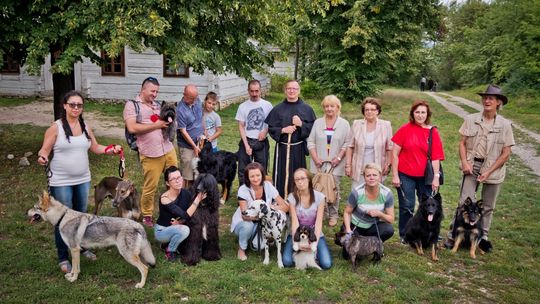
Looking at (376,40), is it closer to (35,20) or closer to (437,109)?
(437,109)

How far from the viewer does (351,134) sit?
6.05m

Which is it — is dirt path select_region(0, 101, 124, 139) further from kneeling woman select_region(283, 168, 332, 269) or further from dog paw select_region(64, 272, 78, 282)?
kneeling woman select_region(283, 168, 332, 269)

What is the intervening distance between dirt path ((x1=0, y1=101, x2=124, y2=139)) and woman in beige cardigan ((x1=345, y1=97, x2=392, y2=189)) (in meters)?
8.03

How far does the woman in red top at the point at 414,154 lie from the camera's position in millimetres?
5535

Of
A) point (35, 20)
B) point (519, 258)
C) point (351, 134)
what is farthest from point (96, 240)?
point (519, 258)

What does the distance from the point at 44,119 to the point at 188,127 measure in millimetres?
9406

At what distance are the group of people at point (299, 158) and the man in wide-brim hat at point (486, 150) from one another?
1 centimetres

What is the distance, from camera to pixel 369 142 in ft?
19.2

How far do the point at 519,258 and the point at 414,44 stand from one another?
18.1 meters

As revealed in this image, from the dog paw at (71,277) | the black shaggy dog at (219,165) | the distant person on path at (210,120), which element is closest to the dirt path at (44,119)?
the distant person on path at (210,120)

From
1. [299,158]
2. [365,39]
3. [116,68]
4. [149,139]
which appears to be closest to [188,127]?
[149,139]

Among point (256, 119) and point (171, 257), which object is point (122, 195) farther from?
point (256, 119)

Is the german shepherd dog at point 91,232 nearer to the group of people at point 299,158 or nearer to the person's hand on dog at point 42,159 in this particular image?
the group of people at point 299,158

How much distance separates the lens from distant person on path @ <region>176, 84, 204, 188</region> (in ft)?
21.9
